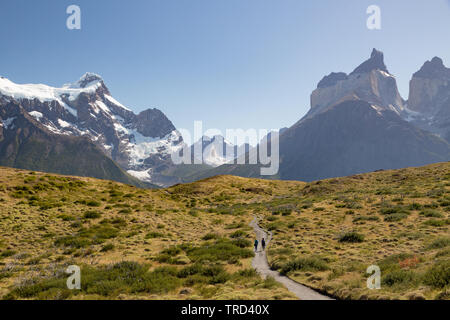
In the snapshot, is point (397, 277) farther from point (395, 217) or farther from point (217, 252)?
point (395, 217)

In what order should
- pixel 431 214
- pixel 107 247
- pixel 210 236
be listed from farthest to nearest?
pixel 210 236, pixel 431 214, pixel 107 247

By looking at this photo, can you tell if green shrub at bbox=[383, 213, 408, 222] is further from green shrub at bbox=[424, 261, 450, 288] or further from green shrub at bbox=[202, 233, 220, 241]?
green shrub at bbox=[202, 233, 220, 241]

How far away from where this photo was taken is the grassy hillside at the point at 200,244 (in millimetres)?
14812

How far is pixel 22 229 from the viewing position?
28344 mm

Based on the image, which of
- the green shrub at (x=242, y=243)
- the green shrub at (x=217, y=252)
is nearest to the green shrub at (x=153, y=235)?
the green shrub at (x=217, y=252)

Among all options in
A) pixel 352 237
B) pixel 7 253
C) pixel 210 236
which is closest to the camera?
pixel 7 253

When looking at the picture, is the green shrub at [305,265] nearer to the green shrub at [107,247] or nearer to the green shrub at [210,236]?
the green shrub at [210,236]

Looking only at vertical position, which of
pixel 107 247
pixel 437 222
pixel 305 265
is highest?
pixel 437 222

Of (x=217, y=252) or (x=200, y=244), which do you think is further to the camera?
(x=200, y=244)

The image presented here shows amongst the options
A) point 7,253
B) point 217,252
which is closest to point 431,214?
point 217,252

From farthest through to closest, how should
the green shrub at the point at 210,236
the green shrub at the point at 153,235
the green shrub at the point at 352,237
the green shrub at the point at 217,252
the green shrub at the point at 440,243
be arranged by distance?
1. the green shrub at the point at 210,236
2. the green shrub at the point at 153,235
3. the green shrub at the point at 352,237
4. the green shrub at the point at 217,252
5. the green shrub at the point at 440,243

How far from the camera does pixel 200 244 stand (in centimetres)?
2789

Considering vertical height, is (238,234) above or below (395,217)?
below
